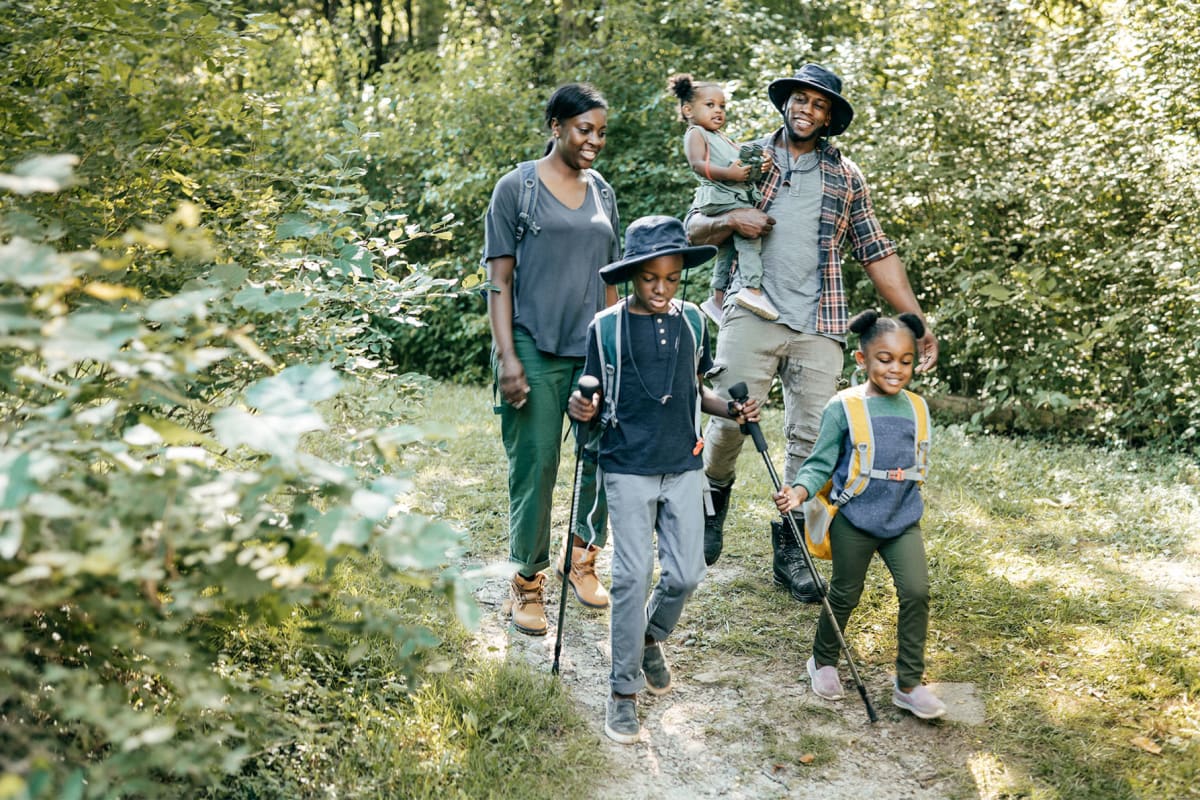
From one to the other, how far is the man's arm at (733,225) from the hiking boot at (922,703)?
6.82 ft

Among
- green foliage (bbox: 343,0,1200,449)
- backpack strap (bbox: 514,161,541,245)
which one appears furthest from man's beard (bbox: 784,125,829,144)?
green foliage (bbox: 343,0,1200,449)

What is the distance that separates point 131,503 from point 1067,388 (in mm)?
7609

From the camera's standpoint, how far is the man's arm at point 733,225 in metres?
4.50

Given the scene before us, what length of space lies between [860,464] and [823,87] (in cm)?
179

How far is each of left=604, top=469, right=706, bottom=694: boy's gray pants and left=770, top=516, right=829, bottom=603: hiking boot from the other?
3.96 feet

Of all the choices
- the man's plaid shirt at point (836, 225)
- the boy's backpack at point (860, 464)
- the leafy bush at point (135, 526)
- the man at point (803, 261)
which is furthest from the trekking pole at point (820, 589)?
the leafy bush at point (135, 526)

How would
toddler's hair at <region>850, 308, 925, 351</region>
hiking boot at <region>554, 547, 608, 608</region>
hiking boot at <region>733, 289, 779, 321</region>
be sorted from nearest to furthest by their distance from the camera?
toddler's hair at <region>850, 308, 925, 351</region> < hiking boot at <region>733, 289, 779, 321</region> < hiking boot at <region>554, 547, 608, 608</region>

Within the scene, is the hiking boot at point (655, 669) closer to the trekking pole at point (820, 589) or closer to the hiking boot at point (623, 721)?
the hiking boot at point (623, 721)

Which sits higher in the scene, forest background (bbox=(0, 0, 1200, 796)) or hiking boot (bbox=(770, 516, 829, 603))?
forest background (bbox=(0, 0, 1200, 796))

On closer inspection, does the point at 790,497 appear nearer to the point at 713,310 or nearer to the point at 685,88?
the point at 713,310

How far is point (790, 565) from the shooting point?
479cm

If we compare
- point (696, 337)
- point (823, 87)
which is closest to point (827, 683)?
point (696, 337)

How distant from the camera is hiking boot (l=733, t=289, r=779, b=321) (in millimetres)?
4523

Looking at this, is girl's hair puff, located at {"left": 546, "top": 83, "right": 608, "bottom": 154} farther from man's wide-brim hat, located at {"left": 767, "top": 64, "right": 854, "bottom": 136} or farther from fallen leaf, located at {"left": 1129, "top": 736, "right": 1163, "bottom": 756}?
fallen leaf, located at {"left": 1129, "top": 736, "right": 1163, "bottom": 756}
